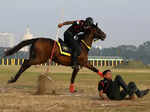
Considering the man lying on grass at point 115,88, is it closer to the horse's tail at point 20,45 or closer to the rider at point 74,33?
the rider at point 74,33

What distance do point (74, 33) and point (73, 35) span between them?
127mm

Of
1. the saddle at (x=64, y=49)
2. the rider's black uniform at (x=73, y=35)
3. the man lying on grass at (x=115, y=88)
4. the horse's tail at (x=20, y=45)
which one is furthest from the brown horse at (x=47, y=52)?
the man lying on grass at (x=115, y=88)

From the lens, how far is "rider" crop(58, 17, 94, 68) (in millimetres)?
14297

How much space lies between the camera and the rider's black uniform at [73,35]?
14.3 meters

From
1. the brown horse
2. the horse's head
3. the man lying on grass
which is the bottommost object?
the man lying on grass

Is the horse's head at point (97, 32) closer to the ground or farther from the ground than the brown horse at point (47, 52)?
farther from the ground

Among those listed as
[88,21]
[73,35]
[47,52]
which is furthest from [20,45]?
[88,21]

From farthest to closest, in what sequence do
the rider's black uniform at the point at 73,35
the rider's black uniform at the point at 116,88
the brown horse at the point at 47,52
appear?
the rider's black uniform at the point at 73,35 < the brown horse at the point at 47,52 < the rider's black uniform at the point at 116,88

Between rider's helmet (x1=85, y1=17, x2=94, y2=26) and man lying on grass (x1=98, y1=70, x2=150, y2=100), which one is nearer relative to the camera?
man lying on grass (x1=98, y1=70, x2=150, y2=100)

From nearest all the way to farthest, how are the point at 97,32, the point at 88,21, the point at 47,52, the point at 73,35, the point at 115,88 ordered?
the point at 115,88 < the point at 47,52 < the point at 88,21 < the point at 73,35 < the point at 97,32

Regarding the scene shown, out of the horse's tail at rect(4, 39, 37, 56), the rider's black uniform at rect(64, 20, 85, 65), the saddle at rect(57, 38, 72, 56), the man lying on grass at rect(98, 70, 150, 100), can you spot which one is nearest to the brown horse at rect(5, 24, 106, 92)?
the horse's tail at rect(4, 39, 37, 56)

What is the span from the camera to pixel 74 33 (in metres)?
14.8

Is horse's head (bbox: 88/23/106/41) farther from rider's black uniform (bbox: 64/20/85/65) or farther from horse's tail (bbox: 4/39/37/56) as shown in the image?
horse's tail (bbox: 4/39/37/56)

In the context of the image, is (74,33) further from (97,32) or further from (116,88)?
(116,88)
